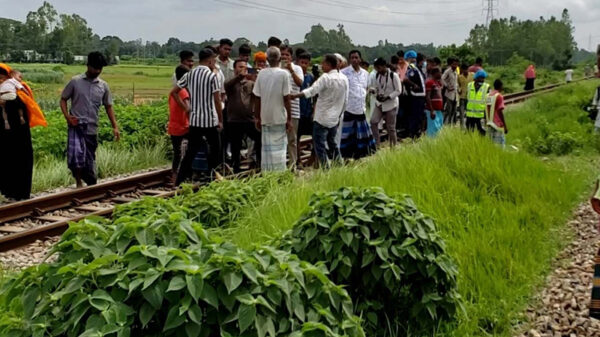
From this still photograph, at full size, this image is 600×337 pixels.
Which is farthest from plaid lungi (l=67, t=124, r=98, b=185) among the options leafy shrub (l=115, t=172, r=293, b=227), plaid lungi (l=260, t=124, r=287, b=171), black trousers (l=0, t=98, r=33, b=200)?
leafy shrub (l=115, t=172, r=293, b=227)

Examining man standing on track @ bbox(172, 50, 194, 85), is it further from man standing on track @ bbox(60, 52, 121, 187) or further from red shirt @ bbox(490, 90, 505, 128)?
red shirt @ bbox(490, 90, 505, 128)

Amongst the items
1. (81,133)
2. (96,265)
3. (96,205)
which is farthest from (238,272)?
(81,133)

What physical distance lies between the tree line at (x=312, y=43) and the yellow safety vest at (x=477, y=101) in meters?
17.6

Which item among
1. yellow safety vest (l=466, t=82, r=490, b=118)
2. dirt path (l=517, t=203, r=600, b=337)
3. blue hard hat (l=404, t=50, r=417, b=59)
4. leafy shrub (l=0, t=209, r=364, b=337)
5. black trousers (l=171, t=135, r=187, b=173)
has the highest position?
blue hard hat (l=404, t=50, r=417, b=59)

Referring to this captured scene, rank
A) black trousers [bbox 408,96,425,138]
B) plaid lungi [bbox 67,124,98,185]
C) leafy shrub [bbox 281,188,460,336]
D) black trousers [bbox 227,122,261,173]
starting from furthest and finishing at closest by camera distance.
→ 1. black trousers [bbox 408,96,425,138]
2. black trousers [bbox 227,122,261,173]
3. plaid lungi [bbox 67,124,98,185]
4. leafy shrub [bbox 281,188,460,336]

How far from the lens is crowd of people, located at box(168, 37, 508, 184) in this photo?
8523 millimetres

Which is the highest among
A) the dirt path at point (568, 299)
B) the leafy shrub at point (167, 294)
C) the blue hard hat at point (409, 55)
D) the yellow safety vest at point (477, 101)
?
the blue hard hat at point (409, 55)

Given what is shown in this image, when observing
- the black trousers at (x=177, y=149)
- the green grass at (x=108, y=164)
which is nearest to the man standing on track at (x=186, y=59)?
the black trousers at (x=177, y=149)

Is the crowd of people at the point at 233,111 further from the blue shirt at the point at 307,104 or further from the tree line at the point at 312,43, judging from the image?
the tree line at the point at 312,43

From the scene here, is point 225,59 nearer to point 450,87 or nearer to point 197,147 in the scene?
point 197,147

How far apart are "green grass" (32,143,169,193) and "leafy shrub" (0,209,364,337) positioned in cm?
729

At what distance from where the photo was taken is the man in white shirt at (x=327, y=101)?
9.05 m

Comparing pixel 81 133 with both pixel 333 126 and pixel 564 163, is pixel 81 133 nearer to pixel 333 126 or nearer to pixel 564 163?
pixel 333 126

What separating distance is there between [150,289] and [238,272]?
343 mm
